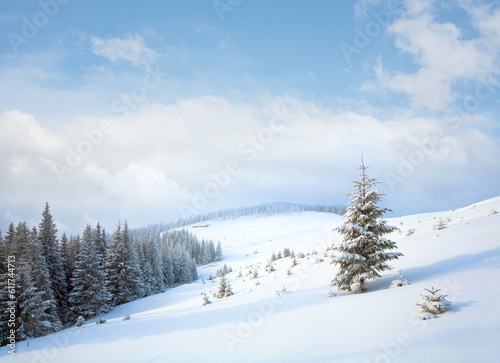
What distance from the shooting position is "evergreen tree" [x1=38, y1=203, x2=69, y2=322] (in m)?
29.5

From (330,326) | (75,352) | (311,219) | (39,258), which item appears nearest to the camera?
(330,326)

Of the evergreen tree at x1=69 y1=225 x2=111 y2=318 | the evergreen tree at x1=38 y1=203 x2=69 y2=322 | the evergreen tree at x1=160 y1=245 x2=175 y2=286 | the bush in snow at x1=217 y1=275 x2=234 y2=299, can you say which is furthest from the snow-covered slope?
the evergreen tree at x1=160 y1=245 x2=175 y2=286

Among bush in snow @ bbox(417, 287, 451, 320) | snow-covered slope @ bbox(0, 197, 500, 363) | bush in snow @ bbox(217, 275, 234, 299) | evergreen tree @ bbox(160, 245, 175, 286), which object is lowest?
evergreen tree @ bbox(160, 245, 175, 286)

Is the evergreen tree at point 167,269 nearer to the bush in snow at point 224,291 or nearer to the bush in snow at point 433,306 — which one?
the bush in snow at point 224,291

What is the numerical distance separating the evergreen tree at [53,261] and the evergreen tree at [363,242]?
34.0 metres

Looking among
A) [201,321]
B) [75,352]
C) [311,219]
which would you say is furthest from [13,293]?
[311,219]

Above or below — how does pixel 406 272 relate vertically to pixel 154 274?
above

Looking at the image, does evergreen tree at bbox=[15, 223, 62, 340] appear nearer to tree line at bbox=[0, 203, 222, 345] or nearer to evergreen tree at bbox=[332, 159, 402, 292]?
tree line at bbox=[0, 203, 222, 345]

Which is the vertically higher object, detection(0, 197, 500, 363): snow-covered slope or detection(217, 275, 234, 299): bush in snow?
detection(0, 197, 500, 363): snow-covered slope

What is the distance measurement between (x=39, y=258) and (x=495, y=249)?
38.4 m

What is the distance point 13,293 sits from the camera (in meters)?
21.1

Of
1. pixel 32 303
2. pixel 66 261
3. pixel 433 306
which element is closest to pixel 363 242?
pixel 433 306

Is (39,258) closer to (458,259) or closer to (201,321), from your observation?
(201,321)

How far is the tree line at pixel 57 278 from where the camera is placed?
21562 mm
